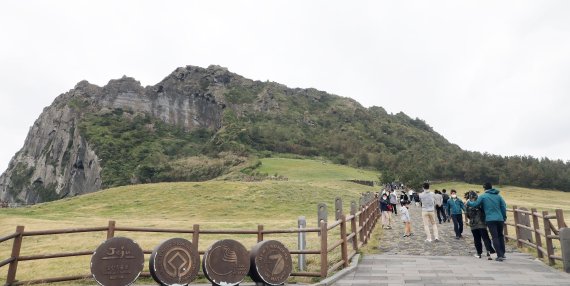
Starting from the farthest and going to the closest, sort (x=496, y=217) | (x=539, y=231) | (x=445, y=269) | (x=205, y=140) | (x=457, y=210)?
1. (x=205, y=140)
2. (x=457, y=210)
3. (x=539, y=231)
4. (x=496, y=217)
5. (x=445, y=269)

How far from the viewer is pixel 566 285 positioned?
821cm

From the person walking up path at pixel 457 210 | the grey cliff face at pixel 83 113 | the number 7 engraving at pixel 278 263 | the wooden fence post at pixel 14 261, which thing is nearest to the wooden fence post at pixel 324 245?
the number 7 engraving at pixel 278 263

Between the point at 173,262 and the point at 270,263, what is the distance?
6.40 feet

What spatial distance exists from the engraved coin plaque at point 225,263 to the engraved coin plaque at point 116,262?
61.7 inches

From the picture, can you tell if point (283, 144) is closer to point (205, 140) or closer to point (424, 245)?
point (205, 140)

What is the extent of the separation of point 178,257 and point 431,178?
286 ft

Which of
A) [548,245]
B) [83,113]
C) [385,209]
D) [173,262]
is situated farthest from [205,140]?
[173,262]

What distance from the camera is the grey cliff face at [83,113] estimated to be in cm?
14112

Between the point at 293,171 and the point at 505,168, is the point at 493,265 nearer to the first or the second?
the point at 293,171

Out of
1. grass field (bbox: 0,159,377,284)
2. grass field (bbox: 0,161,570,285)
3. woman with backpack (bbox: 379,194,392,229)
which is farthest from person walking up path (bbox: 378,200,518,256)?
grass field (bbox: 0,159,377,284)

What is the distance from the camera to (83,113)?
15062 centimetres

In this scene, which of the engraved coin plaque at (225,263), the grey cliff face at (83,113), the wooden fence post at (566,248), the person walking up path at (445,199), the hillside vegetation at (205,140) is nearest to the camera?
the engraved coin plaque at (225,263)

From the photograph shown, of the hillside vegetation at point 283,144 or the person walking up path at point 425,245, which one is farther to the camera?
the hillside vegetation at point 283,144

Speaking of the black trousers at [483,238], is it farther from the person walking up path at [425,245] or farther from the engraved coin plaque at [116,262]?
the engraved coin plaque at [116,262]
